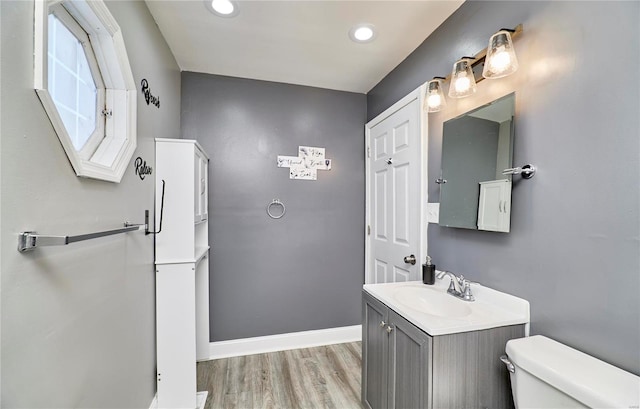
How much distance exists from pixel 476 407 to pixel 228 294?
1.95 m

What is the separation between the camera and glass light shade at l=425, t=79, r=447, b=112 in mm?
1585

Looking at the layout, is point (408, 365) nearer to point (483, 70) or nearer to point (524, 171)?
point (524, 171)

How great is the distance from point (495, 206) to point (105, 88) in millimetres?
1930

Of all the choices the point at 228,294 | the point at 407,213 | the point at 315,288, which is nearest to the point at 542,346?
the point at 407,213

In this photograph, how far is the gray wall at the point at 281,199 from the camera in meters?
2.35

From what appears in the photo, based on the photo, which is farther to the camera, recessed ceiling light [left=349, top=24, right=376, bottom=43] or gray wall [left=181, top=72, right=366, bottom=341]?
gray wall [left=181, top=72, right=366, bottom=341]

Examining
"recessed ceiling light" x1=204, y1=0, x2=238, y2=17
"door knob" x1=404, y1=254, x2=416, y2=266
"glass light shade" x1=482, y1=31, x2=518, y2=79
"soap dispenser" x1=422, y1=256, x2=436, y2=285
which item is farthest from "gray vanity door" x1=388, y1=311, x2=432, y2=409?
"recessed ceiling light" x1=204, y1=0, x2=238, y2=17

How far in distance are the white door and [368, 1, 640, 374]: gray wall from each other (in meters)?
0.56

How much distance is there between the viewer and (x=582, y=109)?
961mm

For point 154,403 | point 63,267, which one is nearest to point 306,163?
point 63,267

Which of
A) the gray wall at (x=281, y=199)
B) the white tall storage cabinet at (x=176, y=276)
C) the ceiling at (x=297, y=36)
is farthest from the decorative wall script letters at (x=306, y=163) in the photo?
the white tall storage cabinet at (x=176, y=276)

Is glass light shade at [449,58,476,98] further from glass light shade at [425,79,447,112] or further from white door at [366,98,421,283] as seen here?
white door at [366,98,421,283]

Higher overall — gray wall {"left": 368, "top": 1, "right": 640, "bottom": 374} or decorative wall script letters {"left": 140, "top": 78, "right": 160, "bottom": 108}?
decorative wall script letters {"left": 140, "top": 78, "right": 160, "bottom": 108}

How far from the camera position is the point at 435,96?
5.22 ft
